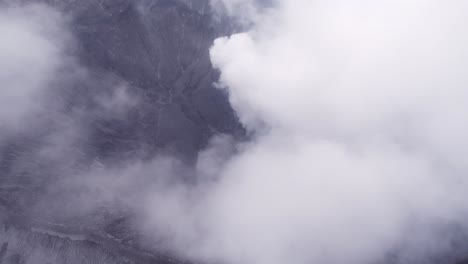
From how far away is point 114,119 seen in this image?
63.6m

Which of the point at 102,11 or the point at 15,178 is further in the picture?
the point at 102,11

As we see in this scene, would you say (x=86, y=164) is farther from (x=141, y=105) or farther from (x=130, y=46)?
(x=130, y=46)

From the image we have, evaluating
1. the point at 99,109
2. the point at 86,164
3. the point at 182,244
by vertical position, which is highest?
the point at 99,109

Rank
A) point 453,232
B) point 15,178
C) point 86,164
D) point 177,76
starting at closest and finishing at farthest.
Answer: point 15,178 → point 86,164 → point 453,232 → point 177,76

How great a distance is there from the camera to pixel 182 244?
61.7 m

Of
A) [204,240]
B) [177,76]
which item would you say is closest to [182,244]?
[204,240]

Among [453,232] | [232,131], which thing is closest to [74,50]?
[232,131]

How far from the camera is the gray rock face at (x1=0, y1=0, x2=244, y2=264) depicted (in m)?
53.2

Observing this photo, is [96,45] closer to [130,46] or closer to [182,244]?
[130,46]

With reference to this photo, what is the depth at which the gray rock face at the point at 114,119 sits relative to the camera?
175ft

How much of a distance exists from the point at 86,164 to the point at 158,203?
12.7 meters

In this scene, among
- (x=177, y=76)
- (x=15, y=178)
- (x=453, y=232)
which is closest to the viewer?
(x=15, y=178)

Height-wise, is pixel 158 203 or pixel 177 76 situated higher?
pixel 177 76

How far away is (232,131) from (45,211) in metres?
33.6
